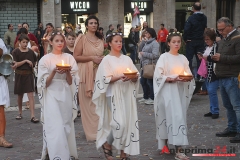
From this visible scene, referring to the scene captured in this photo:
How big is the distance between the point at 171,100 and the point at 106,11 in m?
21.9

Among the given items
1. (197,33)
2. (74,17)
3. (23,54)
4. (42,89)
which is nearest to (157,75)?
(42,89)

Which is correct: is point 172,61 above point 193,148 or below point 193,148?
above

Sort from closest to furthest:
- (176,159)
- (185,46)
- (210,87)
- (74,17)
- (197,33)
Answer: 1. (176,159)
2. (210,87)
3. (197,33)
4. (185,46)
5. (74,17)

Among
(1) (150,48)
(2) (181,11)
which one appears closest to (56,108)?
(1) (150,48)

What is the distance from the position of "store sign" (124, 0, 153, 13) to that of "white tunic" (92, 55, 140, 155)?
22.8 meters

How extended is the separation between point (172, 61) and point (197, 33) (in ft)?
19.2

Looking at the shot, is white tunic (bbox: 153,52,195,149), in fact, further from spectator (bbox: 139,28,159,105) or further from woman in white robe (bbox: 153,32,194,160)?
spectator (bbox: 139,28,159,105)

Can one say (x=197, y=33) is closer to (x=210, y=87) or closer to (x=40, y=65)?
(x=210, y=87)

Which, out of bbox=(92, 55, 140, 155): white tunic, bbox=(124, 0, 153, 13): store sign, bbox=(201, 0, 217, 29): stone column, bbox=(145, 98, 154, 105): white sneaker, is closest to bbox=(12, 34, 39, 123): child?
bbox=(145, 98, 154, 105): white sneaker

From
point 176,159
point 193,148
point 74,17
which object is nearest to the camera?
point 176,159

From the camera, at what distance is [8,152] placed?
7418 mm

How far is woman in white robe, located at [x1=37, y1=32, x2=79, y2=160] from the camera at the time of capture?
20.4 feet

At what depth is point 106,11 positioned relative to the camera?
1104 inches

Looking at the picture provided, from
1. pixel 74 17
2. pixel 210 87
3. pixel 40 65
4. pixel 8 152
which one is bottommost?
pixel 8 152
